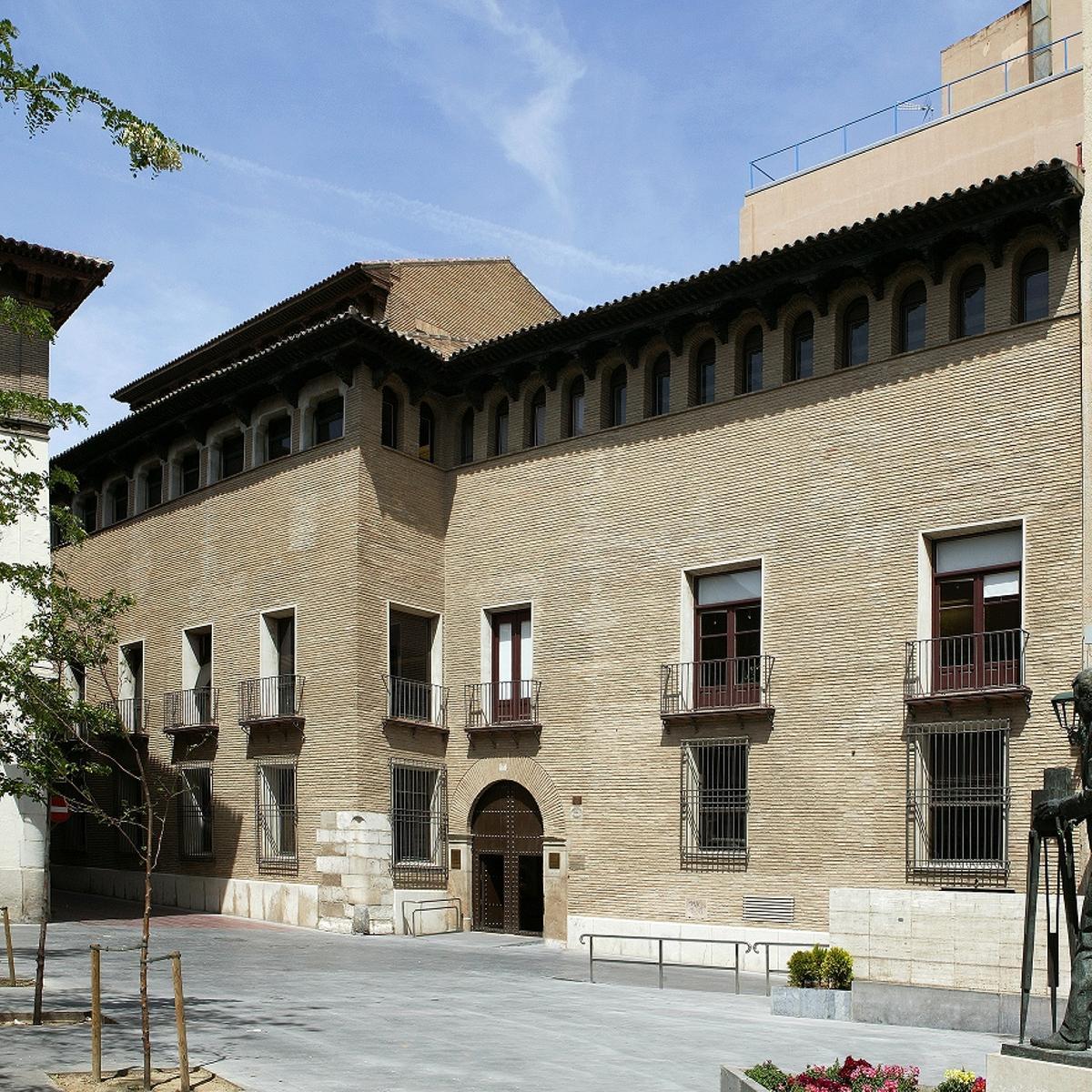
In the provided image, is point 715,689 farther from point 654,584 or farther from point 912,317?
point 912,317

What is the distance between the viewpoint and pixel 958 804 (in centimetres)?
2162

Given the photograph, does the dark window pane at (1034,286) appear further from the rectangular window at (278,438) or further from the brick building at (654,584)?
the rectangular window at (278,438)

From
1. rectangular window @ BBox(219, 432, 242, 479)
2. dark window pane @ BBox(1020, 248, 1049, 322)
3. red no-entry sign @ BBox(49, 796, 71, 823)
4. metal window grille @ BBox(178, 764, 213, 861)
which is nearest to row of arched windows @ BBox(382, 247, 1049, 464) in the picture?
dark window pane @ BBox(1020, 248, 1049, 322)

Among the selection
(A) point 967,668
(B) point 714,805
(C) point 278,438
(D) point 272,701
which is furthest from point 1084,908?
(C) point 278,438

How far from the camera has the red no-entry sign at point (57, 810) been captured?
26797 millimetres

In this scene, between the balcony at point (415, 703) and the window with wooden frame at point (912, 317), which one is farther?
the balcony at point (415, 703)

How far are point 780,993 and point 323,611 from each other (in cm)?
1409

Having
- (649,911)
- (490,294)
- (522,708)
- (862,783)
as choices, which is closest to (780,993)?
(862,783)

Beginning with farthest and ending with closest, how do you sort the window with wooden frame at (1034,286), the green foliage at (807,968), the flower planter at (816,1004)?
the window with wooden frame at (1034,286) < the green foliage at (807,968) < the flower planter at (816,1004)

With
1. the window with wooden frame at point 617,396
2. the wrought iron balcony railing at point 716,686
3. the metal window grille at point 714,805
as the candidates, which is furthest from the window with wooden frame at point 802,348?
the metal window grille at point 714,805

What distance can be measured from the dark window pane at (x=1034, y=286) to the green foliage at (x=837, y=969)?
10417 millimetres

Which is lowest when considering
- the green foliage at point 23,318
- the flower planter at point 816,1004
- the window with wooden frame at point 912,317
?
the flower planter at point 816,1004

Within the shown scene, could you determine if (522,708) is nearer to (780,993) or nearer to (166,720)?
(166,720)

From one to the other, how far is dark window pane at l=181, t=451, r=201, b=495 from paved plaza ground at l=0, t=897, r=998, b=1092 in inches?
507
